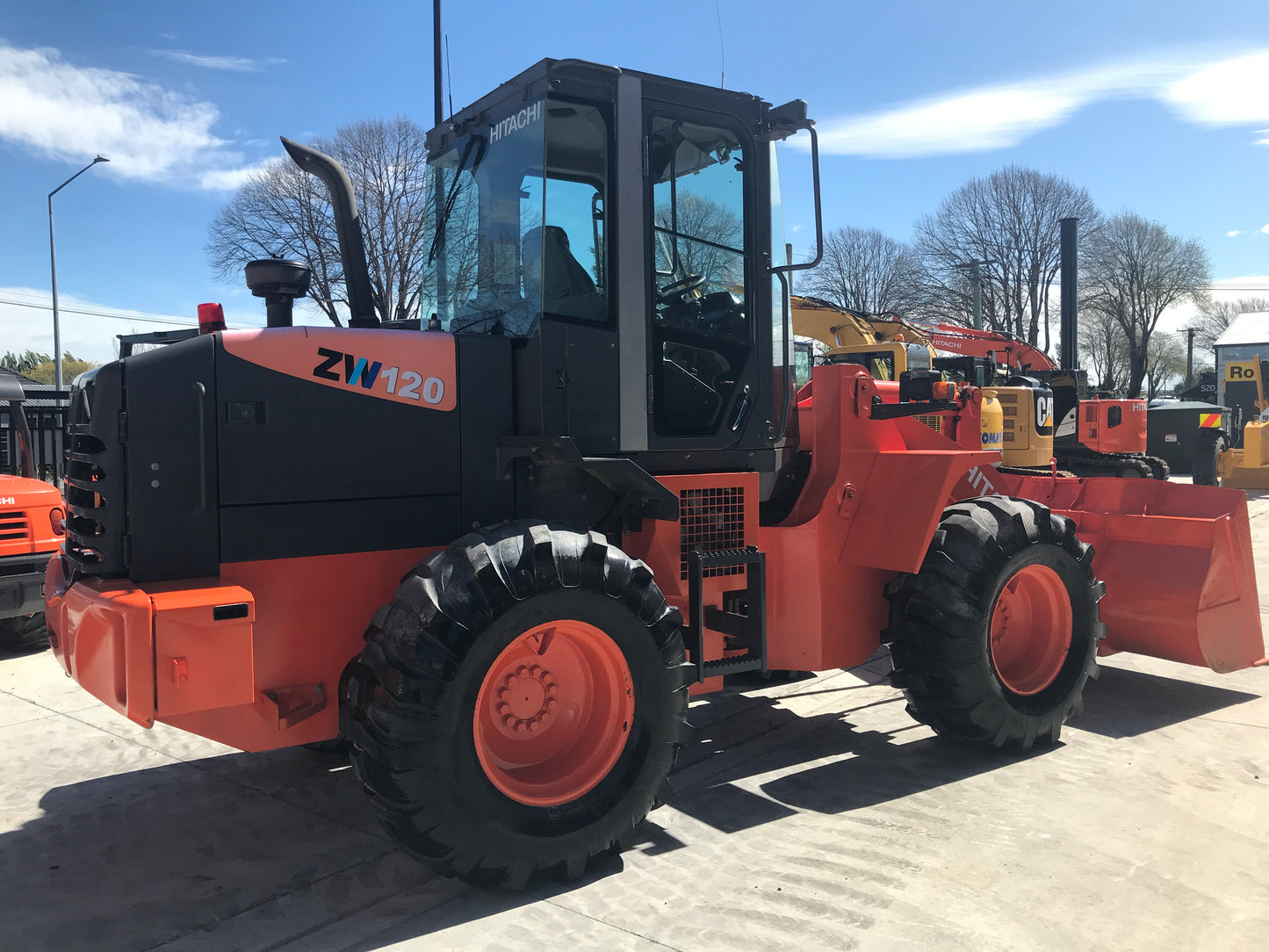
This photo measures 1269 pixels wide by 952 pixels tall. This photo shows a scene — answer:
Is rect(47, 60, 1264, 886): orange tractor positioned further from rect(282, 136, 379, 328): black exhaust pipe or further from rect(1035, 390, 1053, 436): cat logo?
rect(1035, 390, 1053, 436): cat logo

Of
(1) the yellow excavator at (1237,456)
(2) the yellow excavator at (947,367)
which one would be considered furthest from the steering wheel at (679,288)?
(1) the yellow excavator at (1237,456)

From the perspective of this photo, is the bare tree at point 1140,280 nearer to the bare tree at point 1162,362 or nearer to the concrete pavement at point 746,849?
the bare tree at point 1162,362

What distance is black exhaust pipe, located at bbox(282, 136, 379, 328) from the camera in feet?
13.5

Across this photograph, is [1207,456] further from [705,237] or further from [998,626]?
[705,237]

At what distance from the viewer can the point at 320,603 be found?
3.68 metres

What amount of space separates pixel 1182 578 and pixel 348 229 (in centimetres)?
514

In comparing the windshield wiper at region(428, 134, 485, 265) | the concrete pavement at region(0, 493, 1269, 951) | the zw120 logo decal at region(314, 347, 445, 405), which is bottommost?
the concrete pavement at region(0, 493, 1269, 951)

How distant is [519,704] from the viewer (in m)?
3.78

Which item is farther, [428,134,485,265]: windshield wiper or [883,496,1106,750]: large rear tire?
[883,496,1106,750]: large rear tire

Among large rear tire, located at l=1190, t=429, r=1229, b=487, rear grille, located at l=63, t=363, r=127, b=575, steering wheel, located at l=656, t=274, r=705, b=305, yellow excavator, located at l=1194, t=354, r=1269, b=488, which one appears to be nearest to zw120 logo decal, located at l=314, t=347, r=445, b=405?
rear grille, located at l=63, t=363, r=127, b=575

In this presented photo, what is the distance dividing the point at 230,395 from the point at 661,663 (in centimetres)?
192

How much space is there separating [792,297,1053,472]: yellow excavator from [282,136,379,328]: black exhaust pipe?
27.5 ft

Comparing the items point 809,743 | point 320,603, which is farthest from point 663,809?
point 320,603

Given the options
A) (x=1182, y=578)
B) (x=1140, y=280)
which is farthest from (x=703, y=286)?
(x=1140, y=280)
